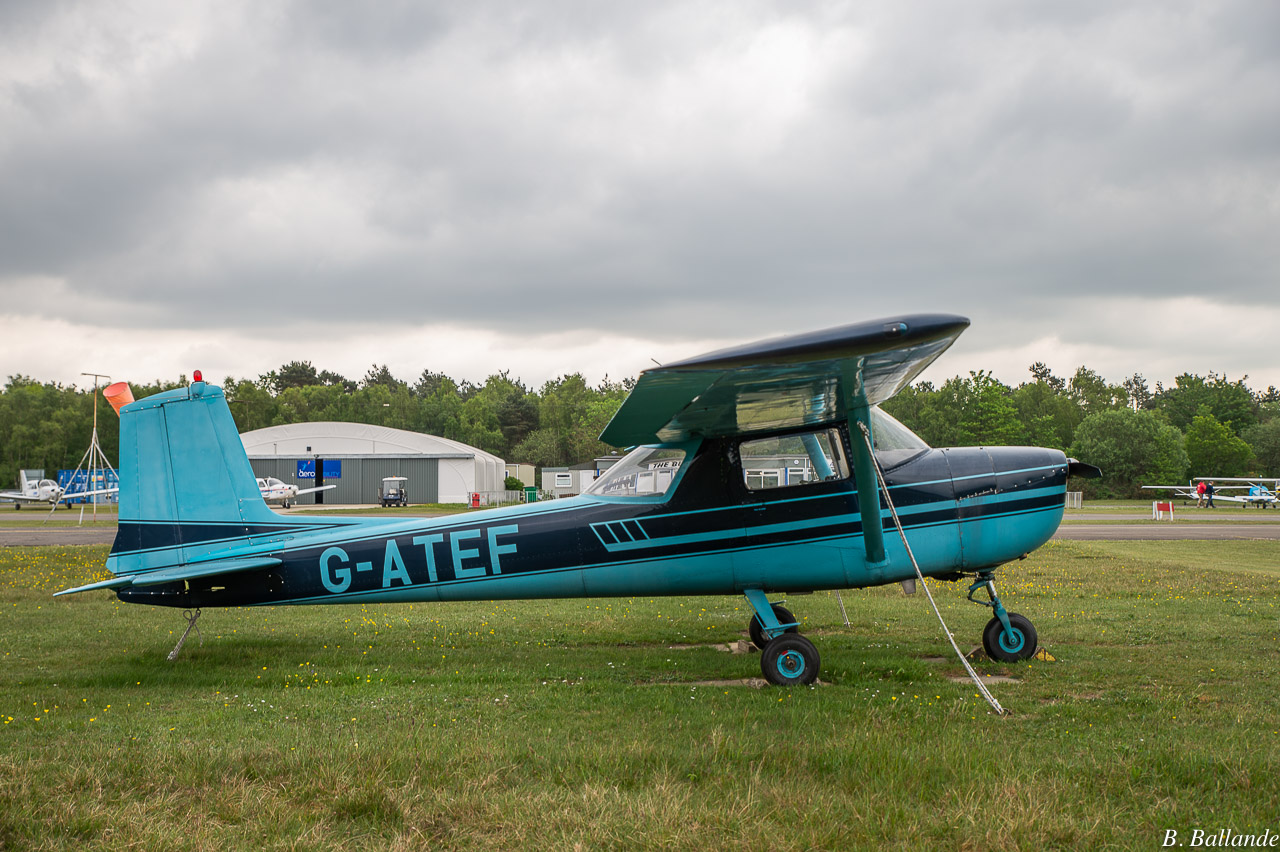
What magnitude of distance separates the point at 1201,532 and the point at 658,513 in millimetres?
28557

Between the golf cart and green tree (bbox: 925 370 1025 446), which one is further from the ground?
green tree (bbox: 925 370 1025 446)

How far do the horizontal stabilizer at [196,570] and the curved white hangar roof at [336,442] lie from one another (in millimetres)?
54657

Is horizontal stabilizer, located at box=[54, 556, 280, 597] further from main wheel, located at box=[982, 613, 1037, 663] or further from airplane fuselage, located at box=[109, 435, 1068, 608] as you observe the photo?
main wheel, located at box=[982, 613, 1037, 663]

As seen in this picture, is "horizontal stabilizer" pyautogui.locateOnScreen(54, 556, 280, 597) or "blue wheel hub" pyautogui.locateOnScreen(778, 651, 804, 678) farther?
"horizontal stabilizer" pyautogui.locateOnScreen(54, 556, 280, 597)

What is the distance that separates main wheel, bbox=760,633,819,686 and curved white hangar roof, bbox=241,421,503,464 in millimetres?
56634

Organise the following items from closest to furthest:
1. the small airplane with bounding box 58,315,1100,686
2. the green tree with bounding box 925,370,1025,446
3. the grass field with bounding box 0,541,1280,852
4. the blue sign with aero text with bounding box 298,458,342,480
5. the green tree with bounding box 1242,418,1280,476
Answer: the grass field with bounding box 0,541,1280,852
the small airplane with bounding box 58,315,1100,686
the blue sign with aero text with bounding box 298,458,342,480
the green tree with bounding box 925,370,1025,446
the green tree with bounding box 1242,418,1280,476

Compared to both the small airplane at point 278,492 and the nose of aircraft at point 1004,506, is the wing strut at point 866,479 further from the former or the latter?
the small airplane at point 278,492

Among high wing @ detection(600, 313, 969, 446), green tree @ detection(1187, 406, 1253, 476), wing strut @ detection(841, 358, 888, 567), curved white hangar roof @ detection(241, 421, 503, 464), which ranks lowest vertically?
green tree @ detection(1187, 406, 1253, 476)

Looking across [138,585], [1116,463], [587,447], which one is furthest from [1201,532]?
[587,447]

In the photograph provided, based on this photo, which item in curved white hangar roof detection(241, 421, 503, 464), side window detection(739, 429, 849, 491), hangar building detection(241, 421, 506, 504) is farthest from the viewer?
curved white hangar roof detection(241, 421, 503, 464)

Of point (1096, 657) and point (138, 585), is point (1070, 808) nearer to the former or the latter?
point (1096, 657)

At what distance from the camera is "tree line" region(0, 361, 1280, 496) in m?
78.9

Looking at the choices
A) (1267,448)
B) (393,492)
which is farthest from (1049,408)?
(393,492)
